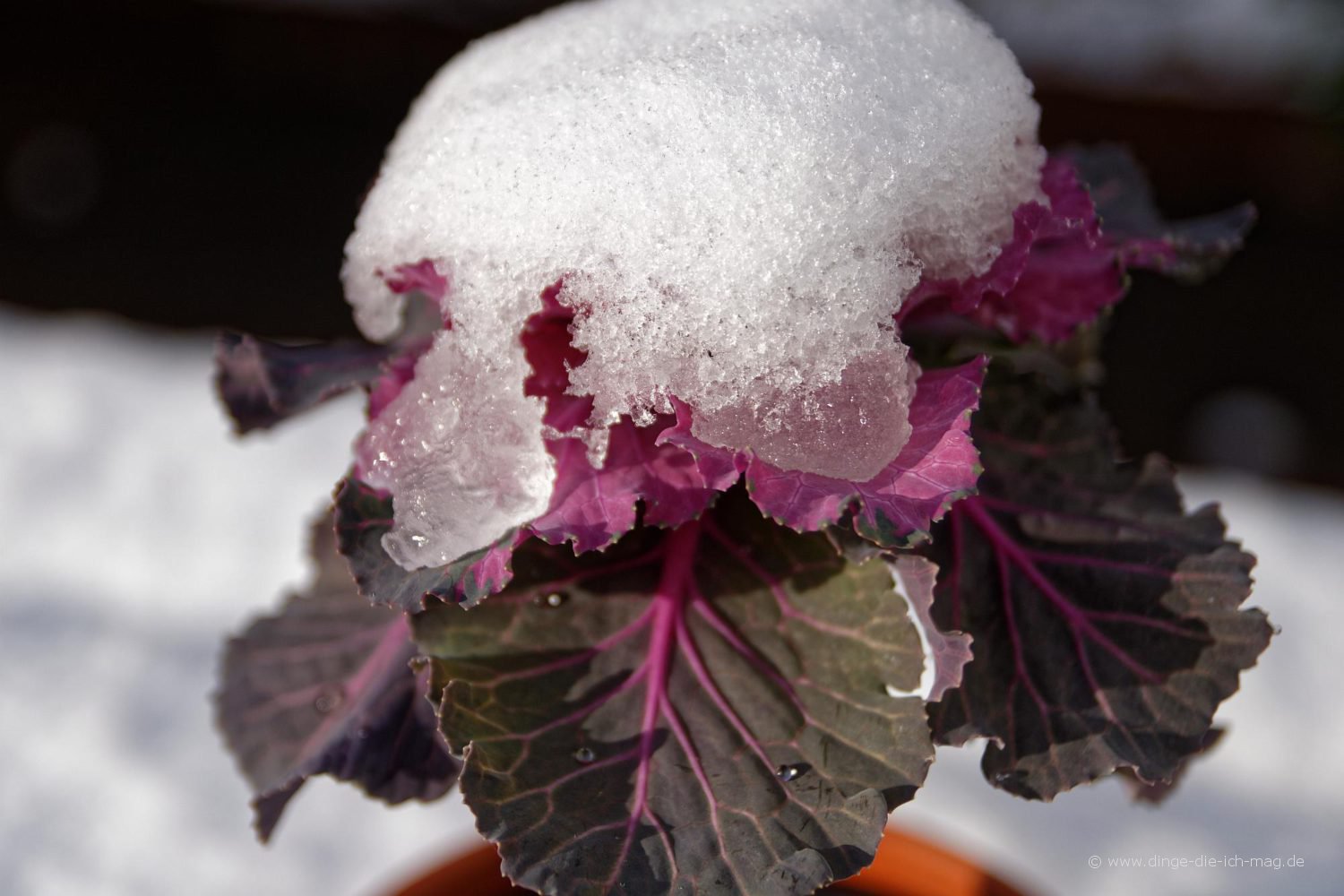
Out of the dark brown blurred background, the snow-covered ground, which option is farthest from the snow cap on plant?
the dark brown blurred background

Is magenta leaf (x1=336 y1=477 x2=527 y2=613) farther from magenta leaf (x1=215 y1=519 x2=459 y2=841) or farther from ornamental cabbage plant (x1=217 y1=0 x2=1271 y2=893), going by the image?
magenta leaf (x1=215 y1=519 x2=459 y2=841)

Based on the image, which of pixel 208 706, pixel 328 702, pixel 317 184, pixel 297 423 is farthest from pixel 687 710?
pixel 317 184

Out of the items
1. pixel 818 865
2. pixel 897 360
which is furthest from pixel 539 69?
pixel 818 865

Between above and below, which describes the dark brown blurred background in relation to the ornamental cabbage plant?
below

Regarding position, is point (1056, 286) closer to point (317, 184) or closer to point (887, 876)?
point (887, 876)

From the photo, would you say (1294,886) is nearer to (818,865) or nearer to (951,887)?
(951,887)
